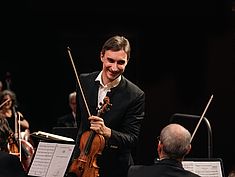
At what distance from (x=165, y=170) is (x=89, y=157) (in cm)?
55

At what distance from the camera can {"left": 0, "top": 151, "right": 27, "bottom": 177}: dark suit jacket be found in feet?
7.57

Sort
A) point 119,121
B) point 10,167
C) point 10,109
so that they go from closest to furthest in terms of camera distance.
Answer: point 10,167 → point 119,121 → point 10,109

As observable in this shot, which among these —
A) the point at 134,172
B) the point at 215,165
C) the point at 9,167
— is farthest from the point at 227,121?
the point at 9,167

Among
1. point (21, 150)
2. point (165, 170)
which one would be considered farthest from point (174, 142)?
point (21, 150)

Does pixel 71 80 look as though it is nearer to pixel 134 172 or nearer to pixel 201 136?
pixel 201 136

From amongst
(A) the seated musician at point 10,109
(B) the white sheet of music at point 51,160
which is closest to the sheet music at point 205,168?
(B) the white sheet of music at point 51,160

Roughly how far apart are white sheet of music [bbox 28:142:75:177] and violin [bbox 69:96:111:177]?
55 mm

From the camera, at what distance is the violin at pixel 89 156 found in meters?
2.87

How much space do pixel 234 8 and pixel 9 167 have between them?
391cm

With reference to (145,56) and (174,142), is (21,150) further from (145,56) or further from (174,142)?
(174,142)

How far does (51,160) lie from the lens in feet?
9.78

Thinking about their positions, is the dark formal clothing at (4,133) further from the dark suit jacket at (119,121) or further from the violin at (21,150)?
the dark suit jacket at (119,121)

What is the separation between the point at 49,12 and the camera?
22.3 ft

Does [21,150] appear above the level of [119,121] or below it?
below
